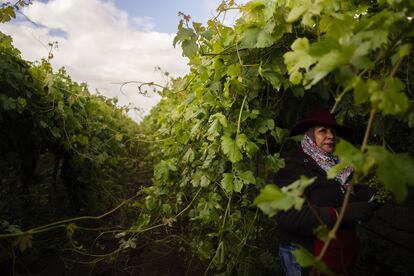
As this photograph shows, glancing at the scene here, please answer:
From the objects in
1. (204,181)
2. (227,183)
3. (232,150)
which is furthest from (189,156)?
(232,150)

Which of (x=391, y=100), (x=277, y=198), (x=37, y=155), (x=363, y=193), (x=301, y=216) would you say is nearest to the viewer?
(x=391, y=100)

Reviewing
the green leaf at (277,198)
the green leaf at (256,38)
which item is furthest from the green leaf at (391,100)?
the green leaf at (256,38)

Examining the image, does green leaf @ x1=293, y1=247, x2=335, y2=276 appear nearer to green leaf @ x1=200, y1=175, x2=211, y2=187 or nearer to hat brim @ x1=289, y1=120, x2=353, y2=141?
hat brim @ x1=289, y1=120, x2=353, y2=141

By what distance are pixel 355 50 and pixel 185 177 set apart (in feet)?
6.88

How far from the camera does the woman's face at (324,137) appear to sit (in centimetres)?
224

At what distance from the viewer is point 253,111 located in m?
2.14

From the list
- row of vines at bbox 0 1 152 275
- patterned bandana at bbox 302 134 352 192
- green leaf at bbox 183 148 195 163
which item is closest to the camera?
patterned bandana at bbox 302 134 352 192

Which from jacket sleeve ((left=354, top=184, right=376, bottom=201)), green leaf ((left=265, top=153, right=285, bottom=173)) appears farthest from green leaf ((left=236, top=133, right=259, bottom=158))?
jacket sleeve ((left=354, top=184, right=376, bottom=201))

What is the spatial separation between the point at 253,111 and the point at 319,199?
743 millimetres

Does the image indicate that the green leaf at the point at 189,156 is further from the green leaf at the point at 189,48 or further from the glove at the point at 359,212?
the glove at the point at 359,212

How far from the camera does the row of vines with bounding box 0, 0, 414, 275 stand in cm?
100

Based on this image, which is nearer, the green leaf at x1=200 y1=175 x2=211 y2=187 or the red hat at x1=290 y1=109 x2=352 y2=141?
the red hat at x1=290 y1=109 x2=352 y2=141

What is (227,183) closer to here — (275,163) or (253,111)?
(275,163)

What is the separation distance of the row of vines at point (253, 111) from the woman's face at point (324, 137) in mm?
236
